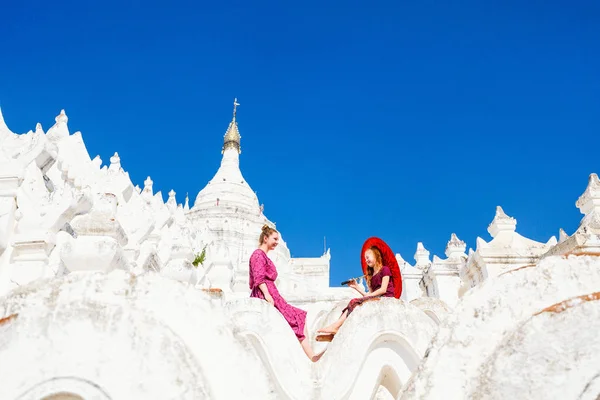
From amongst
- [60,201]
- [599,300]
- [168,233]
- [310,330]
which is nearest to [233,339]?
[599,300]

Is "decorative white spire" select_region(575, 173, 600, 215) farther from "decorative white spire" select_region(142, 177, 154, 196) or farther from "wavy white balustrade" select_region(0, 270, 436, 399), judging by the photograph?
"decorative white spire" select_region(142, 177, 154, 196)

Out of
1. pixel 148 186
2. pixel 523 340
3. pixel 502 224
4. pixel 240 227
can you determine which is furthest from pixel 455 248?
pixel 240 227

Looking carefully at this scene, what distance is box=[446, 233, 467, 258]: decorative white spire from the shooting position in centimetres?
1518

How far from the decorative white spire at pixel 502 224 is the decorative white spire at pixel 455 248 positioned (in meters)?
2.90

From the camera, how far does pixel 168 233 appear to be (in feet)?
55.6

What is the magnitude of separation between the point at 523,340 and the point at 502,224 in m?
10.7

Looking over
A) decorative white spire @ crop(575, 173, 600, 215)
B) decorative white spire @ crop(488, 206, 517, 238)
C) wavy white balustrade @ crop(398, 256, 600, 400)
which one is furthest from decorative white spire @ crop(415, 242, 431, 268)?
wavy white balustrade @ crop(398, 256, 600, 400)

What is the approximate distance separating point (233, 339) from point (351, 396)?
966mm

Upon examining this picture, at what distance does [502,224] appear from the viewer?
1214 centimetres

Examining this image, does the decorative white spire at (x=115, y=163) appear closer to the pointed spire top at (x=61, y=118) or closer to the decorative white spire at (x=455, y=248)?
the pointed spire top at (x=61, y=118)

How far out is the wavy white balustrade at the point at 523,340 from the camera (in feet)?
7.29

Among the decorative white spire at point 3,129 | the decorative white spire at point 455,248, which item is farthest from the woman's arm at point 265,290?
the decorative white spire at point 455,248

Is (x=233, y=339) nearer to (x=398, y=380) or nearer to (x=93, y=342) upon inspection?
(x=93, y=342)

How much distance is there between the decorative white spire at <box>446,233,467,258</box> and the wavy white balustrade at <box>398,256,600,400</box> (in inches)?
520
